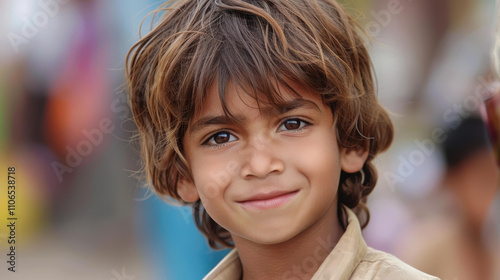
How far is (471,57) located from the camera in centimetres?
266

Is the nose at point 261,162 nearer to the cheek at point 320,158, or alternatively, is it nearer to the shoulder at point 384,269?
the cheek at point 320,158

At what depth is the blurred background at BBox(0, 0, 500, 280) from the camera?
8.32 feet

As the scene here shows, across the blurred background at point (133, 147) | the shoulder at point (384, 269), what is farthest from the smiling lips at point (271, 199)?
the blurred background at point (133, 147)

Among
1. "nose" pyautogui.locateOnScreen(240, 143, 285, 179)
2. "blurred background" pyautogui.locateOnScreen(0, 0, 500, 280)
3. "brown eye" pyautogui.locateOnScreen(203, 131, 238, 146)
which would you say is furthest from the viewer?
"blurred background" pyautogui.locateOnScreen(0, 0, 500, 280)

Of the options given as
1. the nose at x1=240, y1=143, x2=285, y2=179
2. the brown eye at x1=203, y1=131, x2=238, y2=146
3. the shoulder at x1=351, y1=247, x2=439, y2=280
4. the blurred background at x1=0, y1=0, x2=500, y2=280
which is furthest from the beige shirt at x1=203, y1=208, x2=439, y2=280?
the blurred background at x1=0, y1=0, x2=500, y2=280

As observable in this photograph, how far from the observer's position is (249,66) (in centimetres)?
139

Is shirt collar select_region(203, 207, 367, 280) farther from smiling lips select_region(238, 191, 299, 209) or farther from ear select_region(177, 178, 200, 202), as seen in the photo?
ear select_region(177, 178, 200, 202)

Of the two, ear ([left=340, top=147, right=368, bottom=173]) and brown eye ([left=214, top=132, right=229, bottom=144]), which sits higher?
brown eye ([left=214, top=132, right=229, bottom=144])

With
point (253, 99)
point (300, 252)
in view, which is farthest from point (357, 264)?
point (253, 99)

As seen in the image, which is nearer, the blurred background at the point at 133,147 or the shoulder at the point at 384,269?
the shoulder at the point at 384,269

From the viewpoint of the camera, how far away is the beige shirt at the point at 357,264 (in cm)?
139

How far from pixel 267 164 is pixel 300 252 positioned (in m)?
0.32

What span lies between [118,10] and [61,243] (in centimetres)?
109

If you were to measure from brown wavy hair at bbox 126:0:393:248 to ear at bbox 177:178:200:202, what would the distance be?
0.02 m
